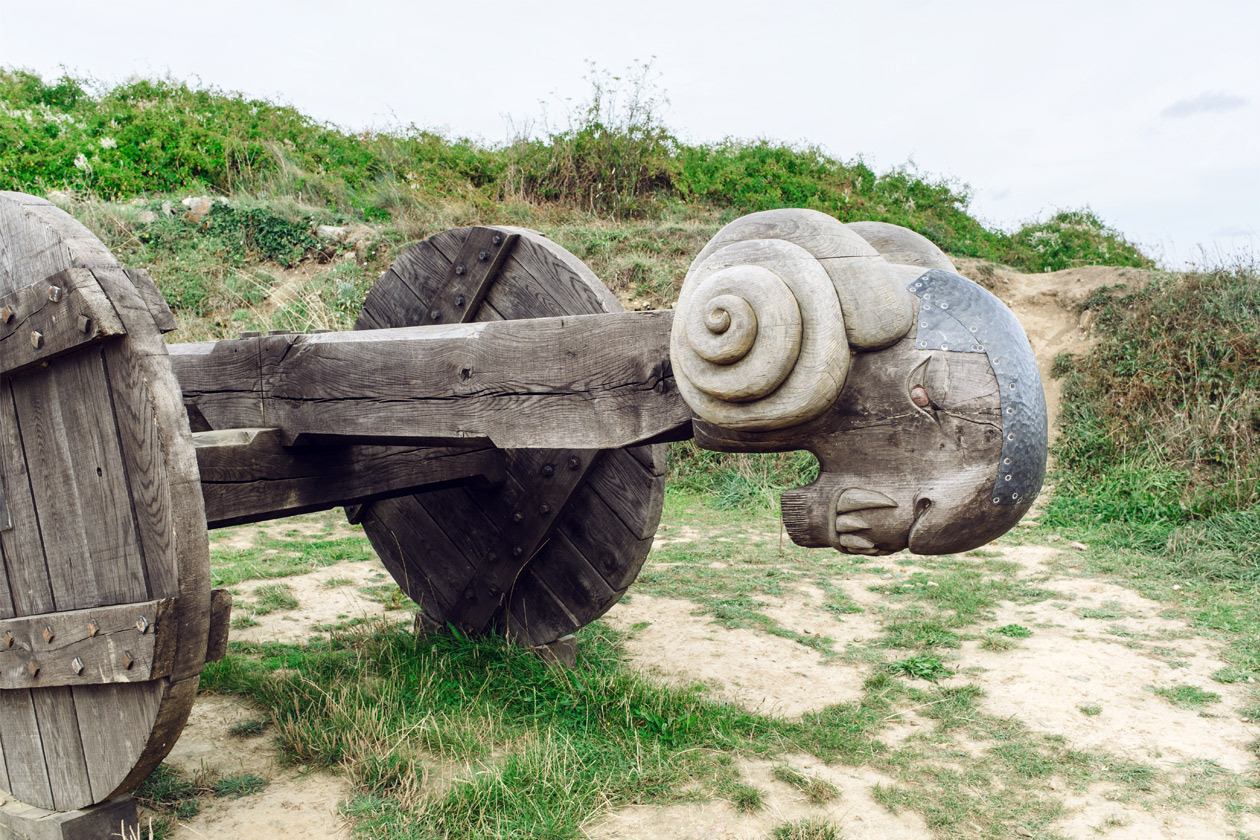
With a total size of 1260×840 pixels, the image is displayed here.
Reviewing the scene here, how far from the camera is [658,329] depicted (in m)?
1.89

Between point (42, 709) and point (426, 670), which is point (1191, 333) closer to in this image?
point (426, 670)

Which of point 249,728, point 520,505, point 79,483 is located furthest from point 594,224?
point 79,483

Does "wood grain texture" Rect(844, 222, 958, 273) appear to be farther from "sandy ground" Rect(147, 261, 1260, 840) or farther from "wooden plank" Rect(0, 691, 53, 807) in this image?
"wooden plank" Rect(0, 691, 53, 807)

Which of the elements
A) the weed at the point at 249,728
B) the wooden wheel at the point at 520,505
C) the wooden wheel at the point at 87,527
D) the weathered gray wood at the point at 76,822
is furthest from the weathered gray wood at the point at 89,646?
the wooden wheel at the point at 520,505

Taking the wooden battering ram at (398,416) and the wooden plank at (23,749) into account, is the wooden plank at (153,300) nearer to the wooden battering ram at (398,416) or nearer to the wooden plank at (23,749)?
the wooden battering ram at (398,416)

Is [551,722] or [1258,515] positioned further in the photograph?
[1258,515]

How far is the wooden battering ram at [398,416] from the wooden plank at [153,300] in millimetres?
25

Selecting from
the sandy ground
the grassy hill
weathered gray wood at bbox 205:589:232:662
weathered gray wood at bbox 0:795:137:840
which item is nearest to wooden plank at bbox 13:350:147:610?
weathered gray wood at bbox 205:589:232:662

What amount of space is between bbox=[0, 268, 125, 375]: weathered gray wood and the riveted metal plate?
1.81 m

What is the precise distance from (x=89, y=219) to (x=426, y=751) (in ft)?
34.9

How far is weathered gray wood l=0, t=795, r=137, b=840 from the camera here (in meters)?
2.06

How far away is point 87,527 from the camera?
2041mm

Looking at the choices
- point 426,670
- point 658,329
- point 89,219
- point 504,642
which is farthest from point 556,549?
point 89,219

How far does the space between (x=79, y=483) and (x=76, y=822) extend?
0.85 metres
